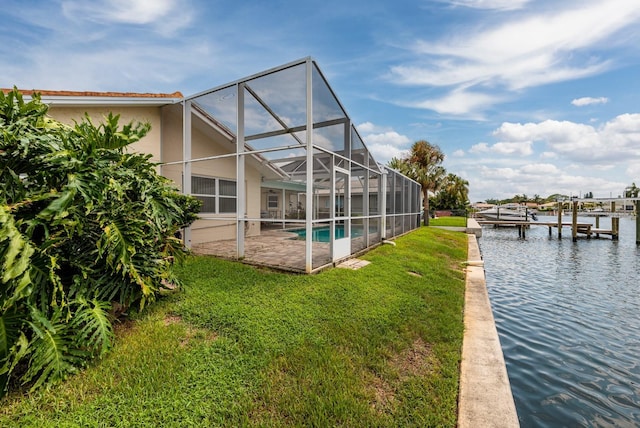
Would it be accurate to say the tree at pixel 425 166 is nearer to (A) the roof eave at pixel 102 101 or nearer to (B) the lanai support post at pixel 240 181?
(B) the lanai support post at pixel 240 181

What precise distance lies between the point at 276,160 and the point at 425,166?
16643 millimetres

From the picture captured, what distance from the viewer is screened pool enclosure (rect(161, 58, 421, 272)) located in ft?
20.5

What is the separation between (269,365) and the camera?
9.34ft

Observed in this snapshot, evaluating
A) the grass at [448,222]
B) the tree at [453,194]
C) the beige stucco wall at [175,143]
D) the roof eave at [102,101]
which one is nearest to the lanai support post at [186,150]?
the roof eave at [102,101]

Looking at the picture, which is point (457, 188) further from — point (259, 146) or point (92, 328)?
point (92, 328)

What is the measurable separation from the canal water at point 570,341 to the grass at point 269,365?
992 millimetres

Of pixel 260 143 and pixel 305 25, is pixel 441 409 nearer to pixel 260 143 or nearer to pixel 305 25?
pixel 260 143

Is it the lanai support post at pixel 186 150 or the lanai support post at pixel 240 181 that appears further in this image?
the lanai support post at pixel 186 150

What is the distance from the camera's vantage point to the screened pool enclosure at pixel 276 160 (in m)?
6.25

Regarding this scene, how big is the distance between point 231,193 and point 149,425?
337 inches

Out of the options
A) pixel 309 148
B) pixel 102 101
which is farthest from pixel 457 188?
pixel 102 101

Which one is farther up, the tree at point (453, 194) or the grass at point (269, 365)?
the tree at point (453, 194)

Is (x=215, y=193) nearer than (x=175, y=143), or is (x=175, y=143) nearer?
(x=175, y=143)

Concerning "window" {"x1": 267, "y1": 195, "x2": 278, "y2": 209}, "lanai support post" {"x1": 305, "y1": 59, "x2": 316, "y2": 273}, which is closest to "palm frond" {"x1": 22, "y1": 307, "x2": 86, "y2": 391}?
"lanai support post" {"x1": 305, "y1": 59, "x2": 316, "y2": 273}
